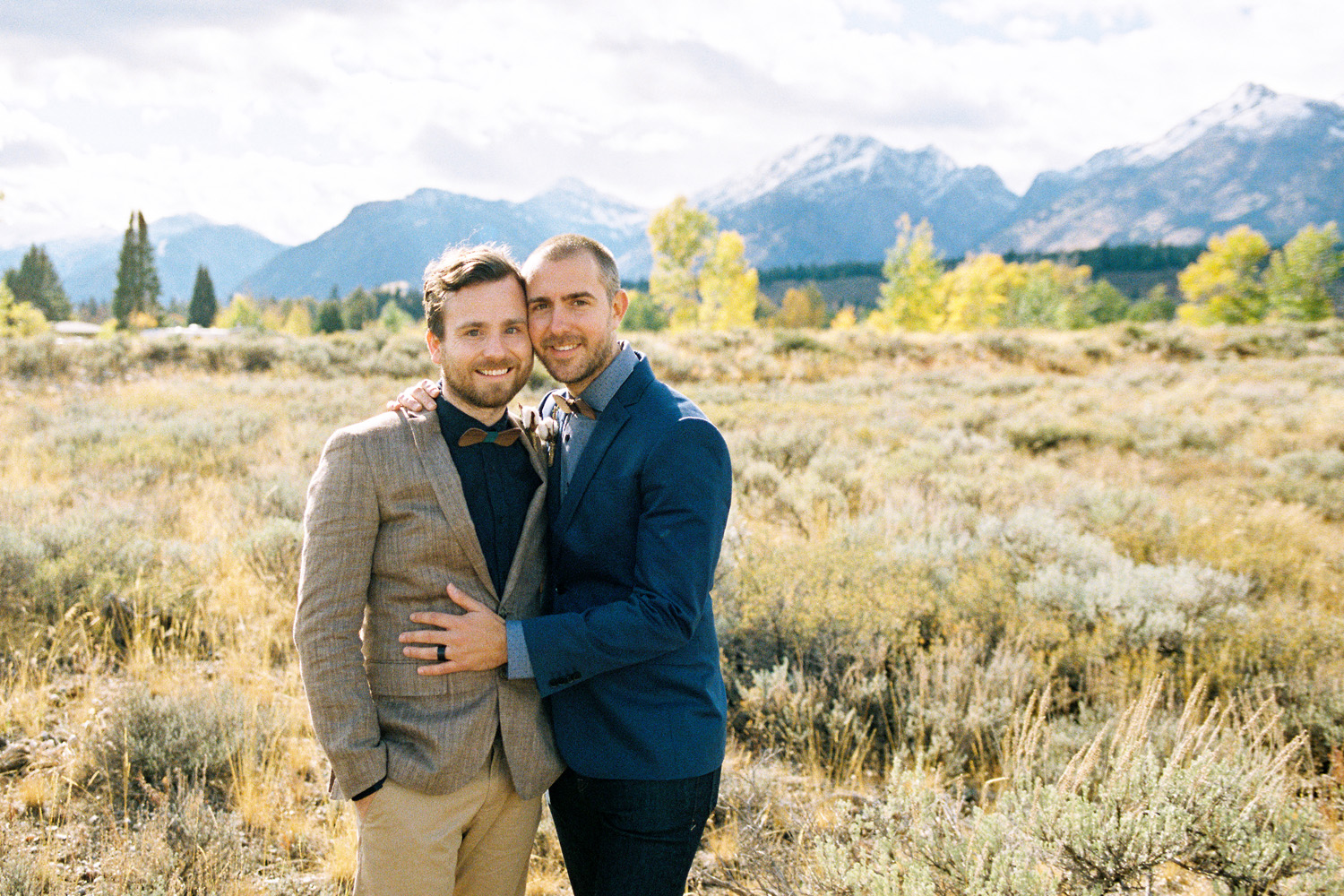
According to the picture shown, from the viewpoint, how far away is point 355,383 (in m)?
15.7

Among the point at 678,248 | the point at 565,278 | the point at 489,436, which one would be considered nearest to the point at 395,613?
the point at 489,436

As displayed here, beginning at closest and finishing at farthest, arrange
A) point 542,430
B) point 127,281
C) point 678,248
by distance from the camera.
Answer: point 542,430 < point 678,248 < point 127,281

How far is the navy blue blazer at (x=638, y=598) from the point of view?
1735mm

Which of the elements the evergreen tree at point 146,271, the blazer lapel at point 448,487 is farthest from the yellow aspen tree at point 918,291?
the evergreen tree at point 146,271

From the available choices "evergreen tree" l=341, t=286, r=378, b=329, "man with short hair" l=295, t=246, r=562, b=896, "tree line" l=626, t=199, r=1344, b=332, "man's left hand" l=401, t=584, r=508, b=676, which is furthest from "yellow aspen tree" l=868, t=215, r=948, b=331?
"evergreen tree" l=341, t=286, r=378, b=329

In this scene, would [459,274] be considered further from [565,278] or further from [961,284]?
[961,284]

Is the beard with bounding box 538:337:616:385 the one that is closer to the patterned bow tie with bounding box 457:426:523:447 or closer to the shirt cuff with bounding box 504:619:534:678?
the patterned bow tie with bounding box 457:426:523:447

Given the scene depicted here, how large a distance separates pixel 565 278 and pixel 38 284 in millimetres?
96366

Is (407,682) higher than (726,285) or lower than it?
lower

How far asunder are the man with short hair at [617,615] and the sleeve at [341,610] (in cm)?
16

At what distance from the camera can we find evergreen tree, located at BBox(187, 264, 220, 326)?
85.8 metres

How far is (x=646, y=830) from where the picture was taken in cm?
184

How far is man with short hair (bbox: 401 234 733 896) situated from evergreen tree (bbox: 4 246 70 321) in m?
92.1

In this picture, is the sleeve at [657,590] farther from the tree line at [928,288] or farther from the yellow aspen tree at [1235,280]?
the yellow aspen tree at [1235,280]
